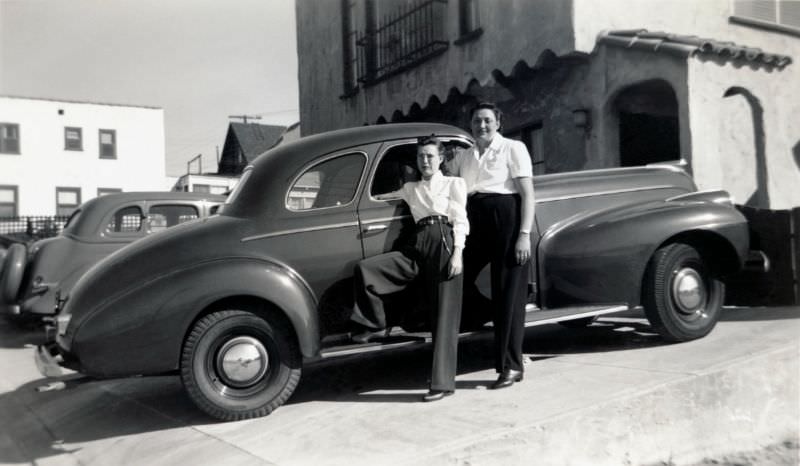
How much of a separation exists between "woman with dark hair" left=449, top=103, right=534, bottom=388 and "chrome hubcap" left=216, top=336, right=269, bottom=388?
1505mm

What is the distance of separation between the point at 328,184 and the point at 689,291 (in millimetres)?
2833

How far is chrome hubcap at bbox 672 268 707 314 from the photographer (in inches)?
207

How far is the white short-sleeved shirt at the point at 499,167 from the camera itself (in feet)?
14.9

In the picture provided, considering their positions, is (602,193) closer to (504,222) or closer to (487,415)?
(504,222)

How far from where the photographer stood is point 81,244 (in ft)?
27.2

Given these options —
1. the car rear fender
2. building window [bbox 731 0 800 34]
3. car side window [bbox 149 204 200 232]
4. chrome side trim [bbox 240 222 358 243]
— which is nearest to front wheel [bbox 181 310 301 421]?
chrome side trim [bbox 240 222 358 243]

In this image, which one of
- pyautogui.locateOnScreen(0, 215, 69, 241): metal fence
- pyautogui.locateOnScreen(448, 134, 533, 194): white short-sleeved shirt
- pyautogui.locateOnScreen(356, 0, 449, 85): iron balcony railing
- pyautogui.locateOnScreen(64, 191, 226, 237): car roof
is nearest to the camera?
pyautogui.locateOnScreen(448, 134, 533, 194): white short-sleeved shirt

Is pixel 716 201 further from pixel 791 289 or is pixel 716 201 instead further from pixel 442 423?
pixel 442 423

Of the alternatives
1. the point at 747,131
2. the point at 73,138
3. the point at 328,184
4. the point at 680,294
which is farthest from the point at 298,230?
the point at 73,138

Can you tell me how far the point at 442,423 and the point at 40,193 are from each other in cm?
3300

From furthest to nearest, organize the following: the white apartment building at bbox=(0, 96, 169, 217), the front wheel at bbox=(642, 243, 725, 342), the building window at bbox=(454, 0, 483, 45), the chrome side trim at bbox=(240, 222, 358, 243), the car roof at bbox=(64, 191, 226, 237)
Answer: the white apartment building at bbox=(0, 96, 169, 217) < the building window at bbox=(454, 0, 483, 45) < the car roof at bbox=(64, 191, 226, 237) < the front wheel at bbox=(642, 243, 725, 342) < the chrome side trim at bbox=(240, 222, 358, 243)

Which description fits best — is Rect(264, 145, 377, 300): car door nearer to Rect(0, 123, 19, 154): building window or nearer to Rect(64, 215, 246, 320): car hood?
Rect(64, 215, 246, 320): car hood

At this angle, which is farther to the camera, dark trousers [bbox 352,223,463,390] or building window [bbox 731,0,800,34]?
building window [bbox 731,0,800,34]

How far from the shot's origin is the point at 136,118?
34.6 metres
